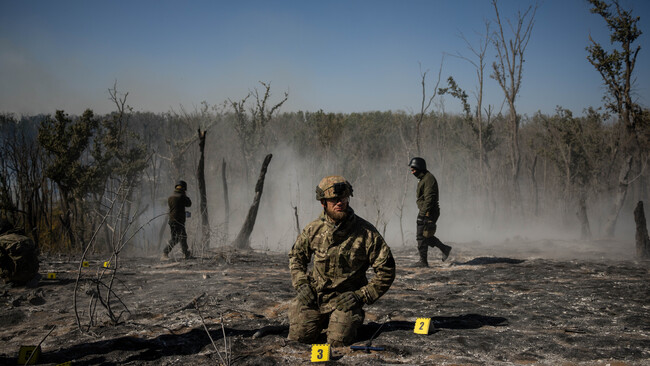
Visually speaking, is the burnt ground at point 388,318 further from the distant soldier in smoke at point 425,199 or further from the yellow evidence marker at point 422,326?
the distant soldier in smoke at point 425,199

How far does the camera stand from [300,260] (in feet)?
14.9

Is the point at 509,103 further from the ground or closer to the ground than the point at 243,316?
further from the ground

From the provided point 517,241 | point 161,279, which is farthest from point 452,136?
point 161,279

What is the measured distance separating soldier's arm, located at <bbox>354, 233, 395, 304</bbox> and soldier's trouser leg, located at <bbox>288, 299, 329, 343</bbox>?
1.68 feet

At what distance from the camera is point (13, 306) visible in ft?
21.2

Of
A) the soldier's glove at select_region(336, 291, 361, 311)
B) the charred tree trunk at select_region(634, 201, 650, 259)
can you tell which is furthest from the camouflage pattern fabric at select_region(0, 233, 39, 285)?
the charred tree trunk at select_region(634, 201, 650, 259)

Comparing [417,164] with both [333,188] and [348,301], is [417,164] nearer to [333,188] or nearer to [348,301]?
[333,188]

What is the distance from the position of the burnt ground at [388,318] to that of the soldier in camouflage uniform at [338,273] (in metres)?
0.22

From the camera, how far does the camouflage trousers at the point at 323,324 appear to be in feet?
13.7

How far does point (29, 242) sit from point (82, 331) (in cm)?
Answer: 351

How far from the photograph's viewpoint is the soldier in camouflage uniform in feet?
13.7

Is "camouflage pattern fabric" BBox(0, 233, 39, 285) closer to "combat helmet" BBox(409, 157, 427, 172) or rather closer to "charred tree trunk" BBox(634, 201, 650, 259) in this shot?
"combat helmet" BBox(409, 157, 427, 172)

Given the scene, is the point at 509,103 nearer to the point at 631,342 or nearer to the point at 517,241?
the point at 517,241

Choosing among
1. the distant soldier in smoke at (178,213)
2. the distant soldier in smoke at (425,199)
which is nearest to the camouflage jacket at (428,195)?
the distant soldier in smoke at (425,199)
